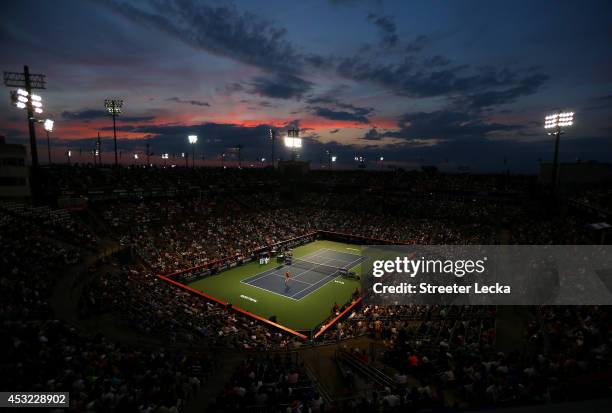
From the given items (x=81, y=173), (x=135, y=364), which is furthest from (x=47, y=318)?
(x=81, y=173)

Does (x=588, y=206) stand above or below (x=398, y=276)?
above

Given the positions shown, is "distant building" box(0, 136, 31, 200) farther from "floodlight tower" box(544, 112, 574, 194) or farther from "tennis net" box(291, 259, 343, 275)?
"floodlight tower" box(544, 112, 574, 194)

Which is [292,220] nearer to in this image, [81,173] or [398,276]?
→ [398,276]

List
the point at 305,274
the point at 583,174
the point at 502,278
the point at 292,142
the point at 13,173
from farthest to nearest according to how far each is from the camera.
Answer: the point at 292,142
the point at 583,174
the point at 305,274
the point at 13,173
the point at 502,278

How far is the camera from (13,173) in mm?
30109

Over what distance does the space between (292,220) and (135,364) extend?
37578mm

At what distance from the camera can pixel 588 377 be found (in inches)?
323

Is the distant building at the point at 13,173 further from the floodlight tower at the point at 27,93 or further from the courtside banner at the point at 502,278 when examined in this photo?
the courtside banner at the point at 502,278

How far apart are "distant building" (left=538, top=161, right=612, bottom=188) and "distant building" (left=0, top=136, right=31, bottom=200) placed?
6280cm

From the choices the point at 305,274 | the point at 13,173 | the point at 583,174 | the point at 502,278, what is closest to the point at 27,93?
the point at 13,173

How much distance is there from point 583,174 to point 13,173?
65049 millimetres

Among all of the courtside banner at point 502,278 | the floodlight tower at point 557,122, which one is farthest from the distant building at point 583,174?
the courtside banner at point 502,278

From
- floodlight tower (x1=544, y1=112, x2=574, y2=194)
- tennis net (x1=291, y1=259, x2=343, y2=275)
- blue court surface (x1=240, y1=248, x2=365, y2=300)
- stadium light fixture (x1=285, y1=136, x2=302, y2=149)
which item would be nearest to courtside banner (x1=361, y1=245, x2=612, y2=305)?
tennis net (x1=291, y1=259, x2=343, y2=275)

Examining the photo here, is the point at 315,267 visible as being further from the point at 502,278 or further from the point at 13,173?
the point at 13,173
